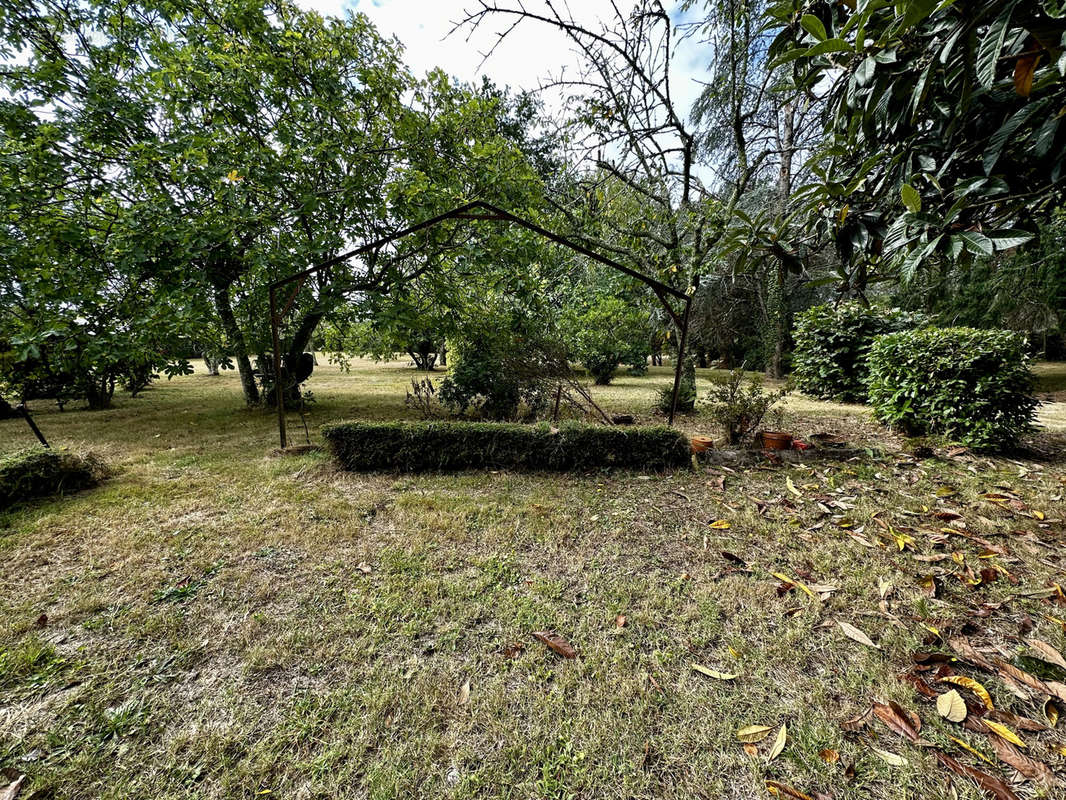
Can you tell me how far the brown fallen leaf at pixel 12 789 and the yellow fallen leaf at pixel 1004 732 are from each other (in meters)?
3.44

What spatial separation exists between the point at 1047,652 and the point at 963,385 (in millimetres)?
3991

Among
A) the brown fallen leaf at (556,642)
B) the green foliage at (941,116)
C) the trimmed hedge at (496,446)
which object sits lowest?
the brown fallen leaf at (556,642)

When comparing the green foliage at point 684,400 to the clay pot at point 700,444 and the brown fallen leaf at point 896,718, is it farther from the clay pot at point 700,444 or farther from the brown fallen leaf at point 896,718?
the brown fallen leaf at point 896,718

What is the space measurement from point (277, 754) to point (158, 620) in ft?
4.25

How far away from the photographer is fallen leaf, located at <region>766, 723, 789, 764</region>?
135cm

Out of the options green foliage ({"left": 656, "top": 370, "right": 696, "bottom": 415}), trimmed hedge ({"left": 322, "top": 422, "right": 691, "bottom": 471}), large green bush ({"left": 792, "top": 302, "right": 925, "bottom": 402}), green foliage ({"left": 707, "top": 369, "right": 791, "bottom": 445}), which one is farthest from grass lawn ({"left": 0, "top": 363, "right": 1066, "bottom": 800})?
large green bush ({"left": 792, "top": 302, "right": 925, "bottom": 402})

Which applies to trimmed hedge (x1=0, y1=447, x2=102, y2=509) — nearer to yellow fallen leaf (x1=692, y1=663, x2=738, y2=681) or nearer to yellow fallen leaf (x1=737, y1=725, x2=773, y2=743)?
yellow fallen leaf (x1=692, y1=663, x2=738, y2=681)

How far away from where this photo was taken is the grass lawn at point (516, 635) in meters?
1.33

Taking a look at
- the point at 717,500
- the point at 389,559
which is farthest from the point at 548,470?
the point at 389,559

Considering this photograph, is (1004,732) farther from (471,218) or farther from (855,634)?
(471,218)

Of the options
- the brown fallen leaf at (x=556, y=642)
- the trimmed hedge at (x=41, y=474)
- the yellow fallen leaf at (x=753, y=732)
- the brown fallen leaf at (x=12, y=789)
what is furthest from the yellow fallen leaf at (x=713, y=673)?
the trimmed hedge at (x=41, y=474)

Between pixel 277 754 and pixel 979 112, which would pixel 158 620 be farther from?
pixel 979 112

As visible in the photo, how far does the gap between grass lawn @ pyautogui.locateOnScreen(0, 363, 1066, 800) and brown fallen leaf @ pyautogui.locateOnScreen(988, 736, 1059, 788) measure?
0.06 feet

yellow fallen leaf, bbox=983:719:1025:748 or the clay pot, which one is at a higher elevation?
the clay pot
